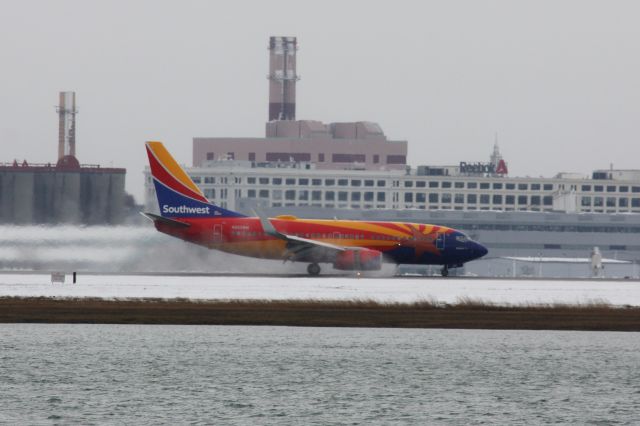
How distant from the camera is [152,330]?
233ft

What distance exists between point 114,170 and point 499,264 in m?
59.9

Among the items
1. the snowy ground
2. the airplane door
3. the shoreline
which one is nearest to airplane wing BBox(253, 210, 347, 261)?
the snowy ground

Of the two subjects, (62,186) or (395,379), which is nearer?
(395,379)

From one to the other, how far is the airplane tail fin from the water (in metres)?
32.1

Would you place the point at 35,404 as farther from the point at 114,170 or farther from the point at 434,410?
the point at 114,170

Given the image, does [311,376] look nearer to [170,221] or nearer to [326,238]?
[326,238]

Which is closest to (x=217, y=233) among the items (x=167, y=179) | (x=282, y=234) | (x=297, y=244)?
(x=282, y=234)

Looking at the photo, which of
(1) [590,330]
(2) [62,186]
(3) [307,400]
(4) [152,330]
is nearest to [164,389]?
(3) [307,400]

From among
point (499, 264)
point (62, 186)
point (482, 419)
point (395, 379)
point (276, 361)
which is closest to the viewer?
point (482, 419)

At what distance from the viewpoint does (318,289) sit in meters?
89.8

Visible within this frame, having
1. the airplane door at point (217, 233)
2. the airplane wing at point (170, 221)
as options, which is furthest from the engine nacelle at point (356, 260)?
the airplane wing at point (170, 221)

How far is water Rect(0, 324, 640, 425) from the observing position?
151 ft

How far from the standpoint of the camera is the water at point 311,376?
46062mm

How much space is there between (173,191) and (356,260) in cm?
1450
